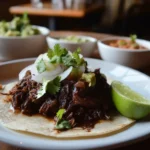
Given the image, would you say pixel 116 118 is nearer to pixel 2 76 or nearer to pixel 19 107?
pixel 19 107

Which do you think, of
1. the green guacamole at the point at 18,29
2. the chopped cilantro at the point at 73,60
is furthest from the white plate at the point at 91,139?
the green guacamole at the point at 18,29

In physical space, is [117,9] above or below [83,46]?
below

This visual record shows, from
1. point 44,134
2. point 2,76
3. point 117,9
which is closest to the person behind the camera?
point 44,134

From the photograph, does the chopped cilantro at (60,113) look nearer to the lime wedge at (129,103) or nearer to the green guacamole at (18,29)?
the lime wedge at (129,103)

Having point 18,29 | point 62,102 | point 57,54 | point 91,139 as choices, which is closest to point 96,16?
point 18,29

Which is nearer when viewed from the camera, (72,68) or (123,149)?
(123,149)

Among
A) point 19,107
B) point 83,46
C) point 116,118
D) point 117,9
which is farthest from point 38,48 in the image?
point 117,9

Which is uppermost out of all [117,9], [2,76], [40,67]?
[40,67]
